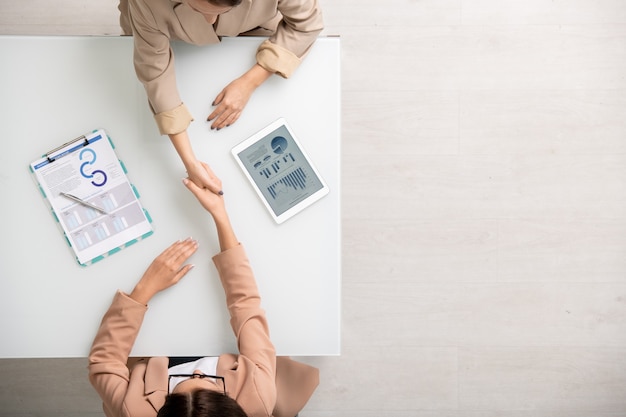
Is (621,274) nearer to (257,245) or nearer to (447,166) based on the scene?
(447,166)

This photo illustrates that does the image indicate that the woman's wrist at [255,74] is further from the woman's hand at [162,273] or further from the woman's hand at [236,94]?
the woman's hand at [162,273]

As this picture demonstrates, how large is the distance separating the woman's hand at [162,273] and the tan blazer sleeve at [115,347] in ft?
0.08

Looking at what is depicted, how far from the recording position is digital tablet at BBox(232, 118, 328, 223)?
3.86ft

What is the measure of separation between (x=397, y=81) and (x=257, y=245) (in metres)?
0.83

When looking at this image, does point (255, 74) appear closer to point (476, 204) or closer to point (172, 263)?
point (172, 263)

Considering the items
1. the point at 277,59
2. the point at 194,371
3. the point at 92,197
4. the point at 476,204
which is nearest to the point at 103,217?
the point at 92,197

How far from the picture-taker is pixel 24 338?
119 cm

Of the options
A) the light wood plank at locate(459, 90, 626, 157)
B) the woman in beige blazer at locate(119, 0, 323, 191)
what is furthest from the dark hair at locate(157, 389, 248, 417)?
the light wood plank at locate(459, 90, 626, 157)

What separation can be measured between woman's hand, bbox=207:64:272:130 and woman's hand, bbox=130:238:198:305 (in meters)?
0.28

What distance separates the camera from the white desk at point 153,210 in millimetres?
1179

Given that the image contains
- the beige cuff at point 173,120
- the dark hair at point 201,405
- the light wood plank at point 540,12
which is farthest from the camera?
the light wood plank at point 540,12

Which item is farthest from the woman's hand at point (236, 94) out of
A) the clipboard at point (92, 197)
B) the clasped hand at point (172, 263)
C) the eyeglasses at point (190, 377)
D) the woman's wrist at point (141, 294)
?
the eyeglasses at point (190, 377)

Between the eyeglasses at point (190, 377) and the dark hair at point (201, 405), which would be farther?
the eyeglasses at point (190, 377)

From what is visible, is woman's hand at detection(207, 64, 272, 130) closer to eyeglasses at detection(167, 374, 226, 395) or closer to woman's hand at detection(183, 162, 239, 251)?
woman's hand at detection(183, 162, 239, 251)
